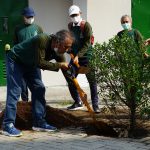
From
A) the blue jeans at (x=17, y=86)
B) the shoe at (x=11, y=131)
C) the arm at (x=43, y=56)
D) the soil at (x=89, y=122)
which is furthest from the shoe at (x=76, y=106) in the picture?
the arm at (x=43, y=56)

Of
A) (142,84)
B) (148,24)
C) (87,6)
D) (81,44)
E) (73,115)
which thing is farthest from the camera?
(148,24)

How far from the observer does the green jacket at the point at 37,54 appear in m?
6.46

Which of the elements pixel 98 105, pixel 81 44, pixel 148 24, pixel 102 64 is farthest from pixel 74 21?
pixel 148 24

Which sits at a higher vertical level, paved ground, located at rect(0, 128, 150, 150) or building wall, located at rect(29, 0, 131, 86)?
building wall, located at rect(29, 0, 131, 86)

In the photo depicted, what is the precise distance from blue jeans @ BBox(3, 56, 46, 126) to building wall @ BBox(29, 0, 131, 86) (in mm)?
4883

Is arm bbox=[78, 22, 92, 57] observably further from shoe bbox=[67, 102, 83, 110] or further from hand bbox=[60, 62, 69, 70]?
hand bbox=[60, 62, 69, 70]

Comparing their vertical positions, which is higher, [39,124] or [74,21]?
[74,21]

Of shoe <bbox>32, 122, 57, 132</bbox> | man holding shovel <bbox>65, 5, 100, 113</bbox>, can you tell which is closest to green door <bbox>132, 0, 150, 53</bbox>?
man holding shovel <bbox>65, 5, 100, 113</bbox>

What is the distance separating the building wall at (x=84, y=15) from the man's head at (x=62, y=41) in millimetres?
5462

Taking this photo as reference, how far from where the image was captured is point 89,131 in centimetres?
707

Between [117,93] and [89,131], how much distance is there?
2.53 ft

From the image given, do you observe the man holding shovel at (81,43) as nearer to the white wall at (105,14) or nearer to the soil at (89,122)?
the soil at (89,122)

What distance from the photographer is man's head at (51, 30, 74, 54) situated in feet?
20.8

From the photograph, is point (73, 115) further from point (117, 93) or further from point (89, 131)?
point (117, 93)
